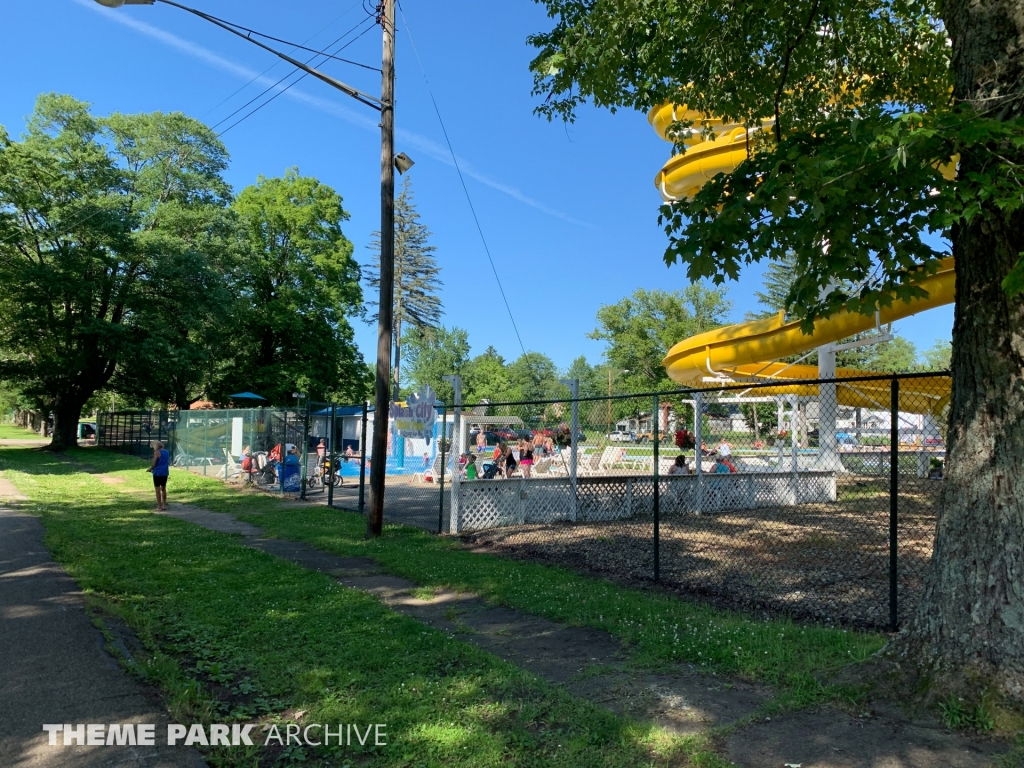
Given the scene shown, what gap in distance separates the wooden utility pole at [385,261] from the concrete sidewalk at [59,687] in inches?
195

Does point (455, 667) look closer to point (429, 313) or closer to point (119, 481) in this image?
point (119, 481)

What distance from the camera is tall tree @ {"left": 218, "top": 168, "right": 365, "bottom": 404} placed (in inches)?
1571

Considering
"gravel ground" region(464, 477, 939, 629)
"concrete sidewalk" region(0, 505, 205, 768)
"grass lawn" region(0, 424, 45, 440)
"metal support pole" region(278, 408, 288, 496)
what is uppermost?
"metal support pole" region(278, 408, 288, 496)

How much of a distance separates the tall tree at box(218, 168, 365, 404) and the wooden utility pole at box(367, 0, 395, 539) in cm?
2943

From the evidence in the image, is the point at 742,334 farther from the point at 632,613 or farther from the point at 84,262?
the point at 84,262

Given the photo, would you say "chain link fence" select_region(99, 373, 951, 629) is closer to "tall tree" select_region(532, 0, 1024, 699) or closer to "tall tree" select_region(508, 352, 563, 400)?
"tall tree" select_region(532, 0, 1024, 699)

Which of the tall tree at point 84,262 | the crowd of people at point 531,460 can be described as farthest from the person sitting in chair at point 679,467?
the tall tree at point 84,262

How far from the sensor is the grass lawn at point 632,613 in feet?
16.4

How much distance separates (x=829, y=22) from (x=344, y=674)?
8218 millimetres

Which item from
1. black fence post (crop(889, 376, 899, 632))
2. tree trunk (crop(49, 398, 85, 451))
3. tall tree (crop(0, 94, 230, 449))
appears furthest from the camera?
tree trunk (crop(49, 398, 85, 451))

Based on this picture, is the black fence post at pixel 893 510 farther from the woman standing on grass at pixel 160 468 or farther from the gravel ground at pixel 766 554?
the woman standing on grass at pixel 160 468

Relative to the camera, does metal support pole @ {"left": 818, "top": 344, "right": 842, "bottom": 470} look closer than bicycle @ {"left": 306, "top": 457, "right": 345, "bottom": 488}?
Yes

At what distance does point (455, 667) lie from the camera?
16.5ft

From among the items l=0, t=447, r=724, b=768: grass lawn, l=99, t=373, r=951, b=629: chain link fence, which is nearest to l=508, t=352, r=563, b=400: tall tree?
l=99, t=373, r=951, b=629: chain link fence
